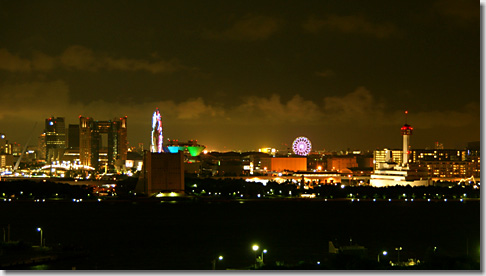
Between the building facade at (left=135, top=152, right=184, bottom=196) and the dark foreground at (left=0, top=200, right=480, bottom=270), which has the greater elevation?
the building facade at (left=135, top=152, right=184, bottom=196)

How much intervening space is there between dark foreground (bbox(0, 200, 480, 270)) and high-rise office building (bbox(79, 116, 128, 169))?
49115 millimetres

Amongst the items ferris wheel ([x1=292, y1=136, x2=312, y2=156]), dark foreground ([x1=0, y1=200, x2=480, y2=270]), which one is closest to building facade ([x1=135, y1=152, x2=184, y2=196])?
dark foreground ([x1=0, y1=200, x2=480, y2=270])

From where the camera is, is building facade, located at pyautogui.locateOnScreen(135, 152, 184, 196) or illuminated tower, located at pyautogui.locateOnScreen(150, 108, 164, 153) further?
illuminated tower, located at pyautogui.locateOnScreen(150, 108, 164, 153)

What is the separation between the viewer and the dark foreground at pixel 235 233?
1268 centimetres

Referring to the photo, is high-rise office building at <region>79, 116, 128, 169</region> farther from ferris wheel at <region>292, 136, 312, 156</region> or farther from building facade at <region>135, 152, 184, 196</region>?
building facade at <region>135, 152, 184, 196</region>

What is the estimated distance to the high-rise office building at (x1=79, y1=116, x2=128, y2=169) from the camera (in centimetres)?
7862

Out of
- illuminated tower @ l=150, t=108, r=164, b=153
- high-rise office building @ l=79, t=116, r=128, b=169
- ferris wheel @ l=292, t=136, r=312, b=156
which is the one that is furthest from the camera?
high-rise office building @ l=79, t=116, r=128, b=169

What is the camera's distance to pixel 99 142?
79.9m

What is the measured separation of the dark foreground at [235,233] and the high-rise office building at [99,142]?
161ft

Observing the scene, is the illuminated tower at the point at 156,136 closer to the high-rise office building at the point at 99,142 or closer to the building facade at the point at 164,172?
the building facade at the point at 164,172

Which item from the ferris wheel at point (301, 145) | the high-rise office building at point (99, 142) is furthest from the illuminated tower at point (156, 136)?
the high-rise office building at point (99, 142)

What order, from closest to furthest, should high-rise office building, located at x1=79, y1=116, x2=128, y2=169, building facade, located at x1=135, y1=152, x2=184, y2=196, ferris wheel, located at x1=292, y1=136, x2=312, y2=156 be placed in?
building facade, located at x1=135, y1=152, x2=184, y2=196
ferris wheel, located at x1=292, y1=136, x2=312, y2=156
high-rise office building, located at x1=79, y1=116, x2=128, y2=169

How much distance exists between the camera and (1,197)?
1224 inches

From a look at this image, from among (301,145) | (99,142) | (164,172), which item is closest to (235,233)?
(164,172)
